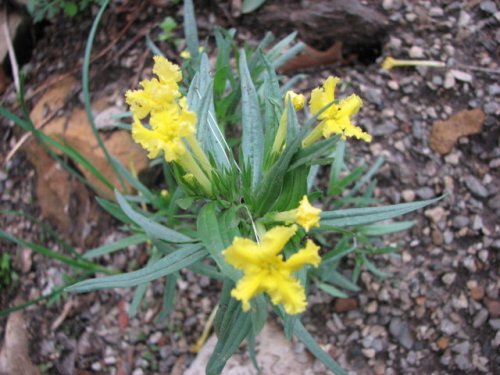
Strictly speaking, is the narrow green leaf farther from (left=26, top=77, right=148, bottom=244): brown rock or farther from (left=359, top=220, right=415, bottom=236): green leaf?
(left=359, top=220, right=415, bottom=236): green leaf

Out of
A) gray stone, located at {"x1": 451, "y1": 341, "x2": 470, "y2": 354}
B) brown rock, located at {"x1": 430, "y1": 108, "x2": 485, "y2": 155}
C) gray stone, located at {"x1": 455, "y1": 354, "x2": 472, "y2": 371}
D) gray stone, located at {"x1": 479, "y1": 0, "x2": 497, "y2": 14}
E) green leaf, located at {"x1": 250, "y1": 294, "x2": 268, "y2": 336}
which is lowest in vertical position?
gray stone, located at {"x1": 455, "y1": 354, "x2": 472, "y2": 371}

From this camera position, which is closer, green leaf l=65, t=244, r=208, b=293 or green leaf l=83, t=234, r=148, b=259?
green leaf l=65, t=244, r=208, b=293

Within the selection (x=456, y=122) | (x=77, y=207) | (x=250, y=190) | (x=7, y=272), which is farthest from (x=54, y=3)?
(x=456, y=122)

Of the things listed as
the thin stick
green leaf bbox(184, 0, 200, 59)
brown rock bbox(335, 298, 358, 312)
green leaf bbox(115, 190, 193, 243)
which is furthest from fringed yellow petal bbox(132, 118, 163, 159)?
the thin stick

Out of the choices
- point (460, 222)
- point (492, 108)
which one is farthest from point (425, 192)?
point (492, 108)

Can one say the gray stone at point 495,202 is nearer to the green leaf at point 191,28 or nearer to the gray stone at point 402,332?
the gray stone at point 402,332

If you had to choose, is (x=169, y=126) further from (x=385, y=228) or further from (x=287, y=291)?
(x=385, y=228)

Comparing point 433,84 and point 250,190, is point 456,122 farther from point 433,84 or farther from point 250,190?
point 250,190
